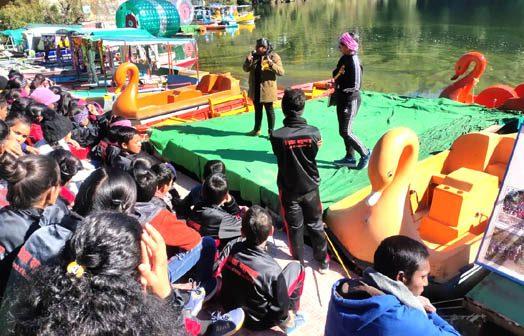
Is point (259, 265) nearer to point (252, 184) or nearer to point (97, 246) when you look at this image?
point (97, 246)

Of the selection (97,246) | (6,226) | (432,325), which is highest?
(97,246)

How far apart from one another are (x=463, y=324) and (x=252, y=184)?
2.37 meters

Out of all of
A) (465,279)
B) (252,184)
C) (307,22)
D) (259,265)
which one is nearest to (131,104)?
(252,184)

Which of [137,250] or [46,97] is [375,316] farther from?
[46,97]

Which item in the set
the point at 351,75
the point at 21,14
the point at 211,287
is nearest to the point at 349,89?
the point at 351,75

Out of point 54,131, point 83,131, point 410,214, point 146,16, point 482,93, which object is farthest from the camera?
point 146,16

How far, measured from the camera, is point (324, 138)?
19.7 feet

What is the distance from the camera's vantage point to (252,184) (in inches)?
181

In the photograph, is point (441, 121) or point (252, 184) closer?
point (252, 184)

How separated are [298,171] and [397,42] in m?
25.9

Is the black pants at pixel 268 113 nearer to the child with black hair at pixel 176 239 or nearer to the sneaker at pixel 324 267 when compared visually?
the sneaker at pixel 324 267

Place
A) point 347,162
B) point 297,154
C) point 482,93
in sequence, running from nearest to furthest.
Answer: point 297,154
point 347,162
point 482,93

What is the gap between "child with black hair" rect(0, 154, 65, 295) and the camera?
2307mm

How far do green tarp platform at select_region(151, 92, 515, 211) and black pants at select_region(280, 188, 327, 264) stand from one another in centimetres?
59
